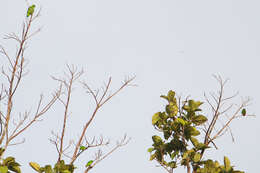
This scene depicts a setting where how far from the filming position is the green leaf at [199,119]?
301 centimetres

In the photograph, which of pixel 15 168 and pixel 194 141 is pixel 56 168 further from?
pixel 194 141

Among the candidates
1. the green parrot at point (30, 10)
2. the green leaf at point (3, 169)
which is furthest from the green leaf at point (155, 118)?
the green parrot at point (30, 10)

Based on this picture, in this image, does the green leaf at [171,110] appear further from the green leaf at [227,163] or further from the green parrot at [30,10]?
the green parrot at [30,10]

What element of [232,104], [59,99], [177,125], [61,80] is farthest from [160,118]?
[61,80]

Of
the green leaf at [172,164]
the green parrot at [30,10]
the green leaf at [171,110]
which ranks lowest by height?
the green leaf at [172,164]

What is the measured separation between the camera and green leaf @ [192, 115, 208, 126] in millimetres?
3011

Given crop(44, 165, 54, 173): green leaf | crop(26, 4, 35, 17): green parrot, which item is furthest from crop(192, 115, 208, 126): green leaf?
crop(26, 4, 35, 17): green parrot

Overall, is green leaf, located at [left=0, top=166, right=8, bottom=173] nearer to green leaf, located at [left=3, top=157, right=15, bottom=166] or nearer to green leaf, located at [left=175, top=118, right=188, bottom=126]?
green leaf, located at [left=3, top=157, right=15, bottom=166]

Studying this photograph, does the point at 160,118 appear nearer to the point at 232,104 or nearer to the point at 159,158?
the point at 159,158

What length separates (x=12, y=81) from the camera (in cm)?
316

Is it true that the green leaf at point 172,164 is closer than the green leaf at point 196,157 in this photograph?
No

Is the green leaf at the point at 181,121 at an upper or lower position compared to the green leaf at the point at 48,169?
upper

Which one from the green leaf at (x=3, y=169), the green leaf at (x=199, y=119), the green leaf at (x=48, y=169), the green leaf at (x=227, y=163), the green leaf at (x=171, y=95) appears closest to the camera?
the green leaf at (x=3, y=169)

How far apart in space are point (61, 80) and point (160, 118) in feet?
5.00
